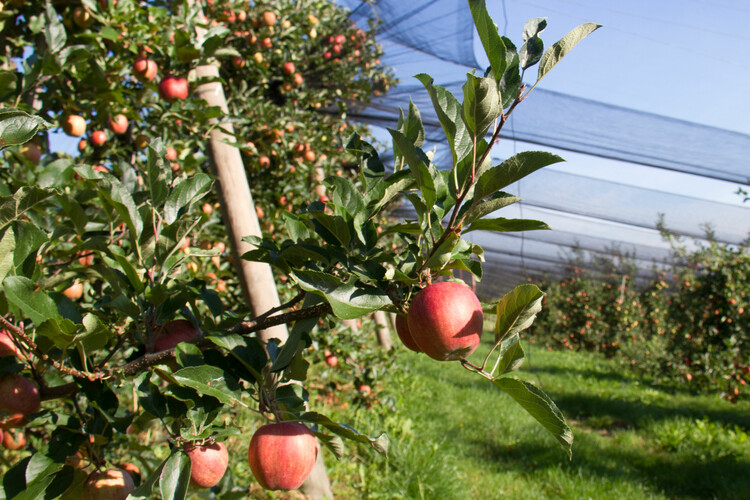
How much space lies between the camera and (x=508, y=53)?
48 cm

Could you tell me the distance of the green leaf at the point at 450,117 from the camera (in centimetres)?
50

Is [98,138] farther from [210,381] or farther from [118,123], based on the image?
[210,381]

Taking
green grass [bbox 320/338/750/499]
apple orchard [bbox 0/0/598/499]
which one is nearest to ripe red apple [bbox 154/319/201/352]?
apple orchard [bbox 0/0/598/499]

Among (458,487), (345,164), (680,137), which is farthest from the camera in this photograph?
(680,137)

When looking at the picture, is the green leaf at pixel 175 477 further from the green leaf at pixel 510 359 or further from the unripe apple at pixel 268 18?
the unripe apple at pixel 268 18

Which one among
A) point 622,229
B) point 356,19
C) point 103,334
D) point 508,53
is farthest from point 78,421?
point 622,229

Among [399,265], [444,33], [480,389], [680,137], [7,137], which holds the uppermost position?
[444,33]

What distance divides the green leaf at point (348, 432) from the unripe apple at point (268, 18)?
268cm

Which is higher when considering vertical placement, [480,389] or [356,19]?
[356,19]

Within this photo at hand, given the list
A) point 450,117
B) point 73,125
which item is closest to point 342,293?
point 450,117

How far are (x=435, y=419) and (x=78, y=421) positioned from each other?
349 cm

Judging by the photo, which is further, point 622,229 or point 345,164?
point 622,229

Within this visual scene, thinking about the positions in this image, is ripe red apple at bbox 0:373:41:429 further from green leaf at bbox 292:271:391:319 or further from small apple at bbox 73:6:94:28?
small apple at bbox 73:6:94:28

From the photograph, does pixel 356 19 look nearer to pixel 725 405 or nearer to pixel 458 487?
pixel 458 487
